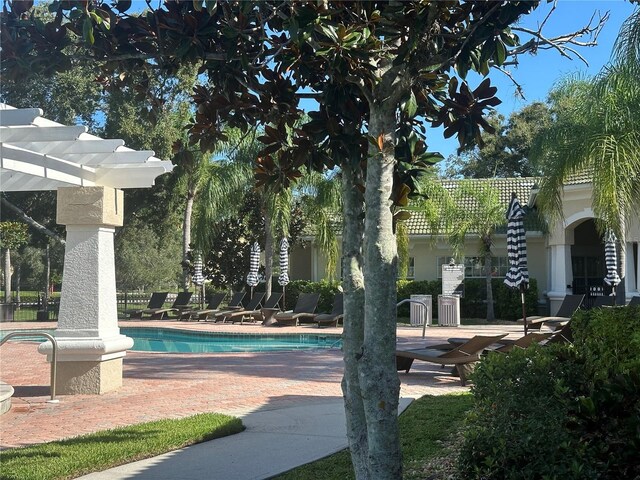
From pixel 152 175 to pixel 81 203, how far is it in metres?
1.20

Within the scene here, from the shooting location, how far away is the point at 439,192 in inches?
1059

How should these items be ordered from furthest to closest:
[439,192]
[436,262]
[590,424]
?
[436,262] → [439,192] → [590,424]

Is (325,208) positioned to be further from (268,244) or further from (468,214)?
(468,214)

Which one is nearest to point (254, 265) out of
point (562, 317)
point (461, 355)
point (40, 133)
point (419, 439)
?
point (562, 317)

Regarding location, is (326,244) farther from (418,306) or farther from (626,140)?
(626,140)

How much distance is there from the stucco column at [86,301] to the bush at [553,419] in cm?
690

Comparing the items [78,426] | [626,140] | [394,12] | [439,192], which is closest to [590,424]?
[394,12]

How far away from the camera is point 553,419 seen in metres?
4.20

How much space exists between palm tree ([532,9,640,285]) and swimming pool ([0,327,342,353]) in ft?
23.5

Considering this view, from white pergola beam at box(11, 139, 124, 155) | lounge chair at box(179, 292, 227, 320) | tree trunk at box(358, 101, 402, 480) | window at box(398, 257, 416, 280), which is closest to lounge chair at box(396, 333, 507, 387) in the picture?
white pergola beam at box(11, 139, 124, 155)

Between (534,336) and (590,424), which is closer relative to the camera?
(590,424)

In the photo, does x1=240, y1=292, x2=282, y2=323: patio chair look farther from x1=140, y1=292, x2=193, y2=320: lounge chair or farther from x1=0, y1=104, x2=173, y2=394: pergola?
x1=0, y1=104, x2=173, y2=394: pergola

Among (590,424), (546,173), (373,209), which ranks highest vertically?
(546,173)

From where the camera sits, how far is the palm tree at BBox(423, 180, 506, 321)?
26188 mm
